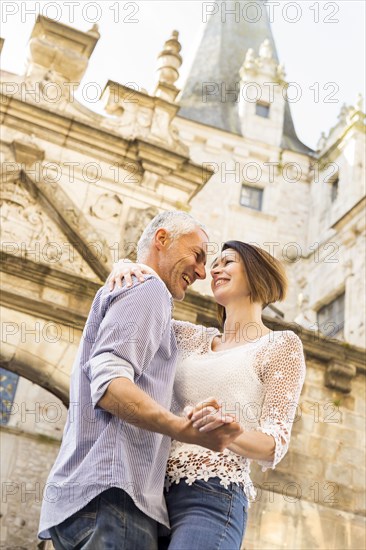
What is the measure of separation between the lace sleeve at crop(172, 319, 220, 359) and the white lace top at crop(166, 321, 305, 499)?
0.16 feet

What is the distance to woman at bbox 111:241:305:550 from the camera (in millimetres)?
2213

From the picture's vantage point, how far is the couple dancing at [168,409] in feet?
6.99

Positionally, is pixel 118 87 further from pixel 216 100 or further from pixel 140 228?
pixel 216 100

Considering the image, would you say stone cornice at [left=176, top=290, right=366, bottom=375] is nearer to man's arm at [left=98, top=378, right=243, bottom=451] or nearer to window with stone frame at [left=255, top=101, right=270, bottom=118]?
man's arm at [left=98, top=378, right=243, bottom=451]

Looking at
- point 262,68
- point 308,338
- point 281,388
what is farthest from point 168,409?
point 262,68

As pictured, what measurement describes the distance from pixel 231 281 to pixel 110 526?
1.00 meters

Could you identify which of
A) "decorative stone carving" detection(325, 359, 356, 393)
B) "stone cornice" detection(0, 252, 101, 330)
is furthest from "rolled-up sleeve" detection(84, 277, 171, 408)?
"decorative stone carving" detection(325, 359, 356, 393)

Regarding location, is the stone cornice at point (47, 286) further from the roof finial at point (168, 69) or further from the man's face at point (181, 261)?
the man's face at point (181, 261)

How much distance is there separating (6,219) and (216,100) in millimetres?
19247

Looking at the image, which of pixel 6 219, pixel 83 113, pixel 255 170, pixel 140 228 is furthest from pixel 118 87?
pixel 255 170

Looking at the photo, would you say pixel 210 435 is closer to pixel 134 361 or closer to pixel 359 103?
pixel 134 361

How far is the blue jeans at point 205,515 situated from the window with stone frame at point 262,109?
2548 centimetres

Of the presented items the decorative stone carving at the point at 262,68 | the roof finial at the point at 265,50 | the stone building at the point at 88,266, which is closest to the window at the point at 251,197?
the decorative stone carving at the point at 262,68

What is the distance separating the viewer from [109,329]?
7.63ft
